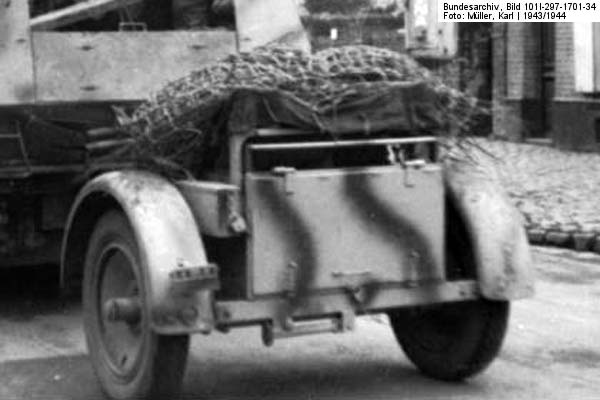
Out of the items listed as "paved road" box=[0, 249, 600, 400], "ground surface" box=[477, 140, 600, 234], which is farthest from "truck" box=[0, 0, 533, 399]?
"ground surface" box=[477, 140, 600, 234]

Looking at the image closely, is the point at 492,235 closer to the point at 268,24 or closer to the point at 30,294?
the point at 268,24

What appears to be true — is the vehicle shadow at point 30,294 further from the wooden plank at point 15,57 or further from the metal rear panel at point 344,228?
the metal rear panel at point 344,228

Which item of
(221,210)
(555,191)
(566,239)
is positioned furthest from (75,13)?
(555,191)

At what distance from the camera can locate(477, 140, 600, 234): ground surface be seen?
11.8m

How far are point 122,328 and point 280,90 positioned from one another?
1352 millimetres

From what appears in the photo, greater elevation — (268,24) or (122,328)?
(268,24)

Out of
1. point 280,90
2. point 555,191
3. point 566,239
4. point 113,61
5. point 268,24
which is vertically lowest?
point 566,239

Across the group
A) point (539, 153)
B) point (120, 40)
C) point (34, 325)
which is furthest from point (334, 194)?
point (539, 153)

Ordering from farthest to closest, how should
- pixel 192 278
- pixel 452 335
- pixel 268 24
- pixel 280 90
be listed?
pixel 268 24 < pixel 452 335 < pixel 280 90 < pixel 192 278

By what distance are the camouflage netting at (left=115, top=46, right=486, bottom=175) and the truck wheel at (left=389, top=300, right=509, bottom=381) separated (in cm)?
87

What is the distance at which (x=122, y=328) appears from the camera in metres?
5.96

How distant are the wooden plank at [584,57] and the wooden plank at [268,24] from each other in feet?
29.7

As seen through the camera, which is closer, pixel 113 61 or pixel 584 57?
pixel 113 61

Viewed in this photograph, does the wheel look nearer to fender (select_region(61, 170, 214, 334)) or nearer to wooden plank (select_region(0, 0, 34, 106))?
fender (select_region(61, 170, 214, 334))
